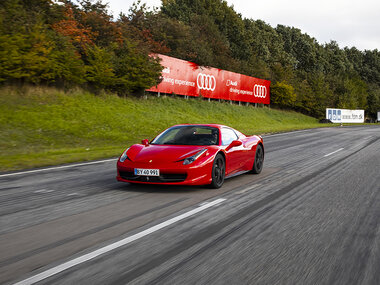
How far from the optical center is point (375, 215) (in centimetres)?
559

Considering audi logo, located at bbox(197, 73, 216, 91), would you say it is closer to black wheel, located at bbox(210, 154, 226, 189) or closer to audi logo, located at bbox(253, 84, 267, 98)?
audi logo, located at bbox(253, 84, 267, 98)

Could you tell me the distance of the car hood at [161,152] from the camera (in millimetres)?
7173

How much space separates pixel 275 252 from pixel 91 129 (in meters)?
18.0

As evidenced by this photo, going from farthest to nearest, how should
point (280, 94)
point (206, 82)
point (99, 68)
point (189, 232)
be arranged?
point (280, 94)
point (206, 82)
point (99, 68)
point (189, 232)

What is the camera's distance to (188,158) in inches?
282

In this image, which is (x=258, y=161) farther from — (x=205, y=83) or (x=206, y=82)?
(x=206, y=82)

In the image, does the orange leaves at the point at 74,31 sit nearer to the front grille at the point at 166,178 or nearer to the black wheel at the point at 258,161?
the black wheel at the point at 258,161

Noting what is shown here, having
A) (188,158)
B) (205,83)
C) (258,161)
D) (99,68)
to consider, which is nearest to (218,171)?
(188,158)

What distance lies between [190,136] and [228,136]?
2.76 ft

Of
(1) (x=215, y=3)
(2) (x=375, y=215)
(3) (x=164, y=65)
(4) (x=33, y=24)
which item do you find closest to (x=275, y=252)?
(2) (x=375, y=215)

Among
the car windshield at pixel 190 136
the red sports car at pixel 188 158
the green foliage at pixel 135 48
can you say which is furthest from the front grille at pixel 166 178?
the green foliage at pixel 135 48

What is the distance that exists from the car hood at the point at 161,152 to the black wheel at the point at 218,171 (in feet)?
1.28

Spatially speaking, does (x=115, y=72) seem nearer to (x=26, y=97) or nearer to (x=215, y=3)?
(x=26, y=97)

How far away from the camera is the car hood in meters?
7.17
